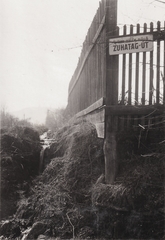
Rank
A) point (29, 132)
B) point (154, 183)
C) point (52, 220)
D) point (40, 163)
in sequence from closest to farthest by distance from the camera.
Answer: point (154, 183) → point (52, 220) → point (40, 163) → point (29, 132)

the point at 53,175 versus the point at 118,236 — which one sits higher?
the point at 53,175

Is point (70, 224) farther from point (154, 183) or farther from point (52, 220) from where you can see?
point (154, 183)

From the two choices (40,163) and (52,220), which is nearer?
(52,220)

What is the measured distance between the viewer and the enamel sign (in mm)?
3580

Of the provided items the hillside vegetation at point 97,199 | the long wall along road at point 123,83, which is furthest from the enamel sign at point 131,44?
the hillside vegetation at point 97,199

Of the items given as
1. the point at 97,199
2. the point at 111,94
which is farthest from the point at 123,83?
the point at 97,199

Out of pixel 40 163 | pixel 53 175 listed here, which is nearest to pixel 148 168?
pixel 53 175

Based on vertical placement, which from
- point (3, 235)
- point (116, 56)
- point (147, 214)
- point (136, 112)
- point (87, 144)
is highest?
point (116, 56)

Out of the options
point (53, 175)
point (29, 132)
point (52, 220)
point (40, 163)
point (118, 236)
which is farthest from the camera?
point (29, 132)

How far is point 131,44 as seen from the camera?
363 cm

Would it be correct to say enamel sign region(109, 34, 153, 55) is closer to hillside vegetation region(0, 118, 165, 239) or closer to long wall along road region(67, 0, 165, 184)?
long wall along road region(67, 0, 165, 184)

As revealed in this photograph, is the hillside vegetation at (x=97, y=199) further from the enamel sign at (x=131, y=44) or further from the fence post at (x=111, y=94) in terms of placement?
the enamel sign at (x=131, y=44)

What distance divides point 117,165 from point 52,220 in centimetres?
134

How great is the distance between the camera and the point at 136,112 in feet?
12.1
